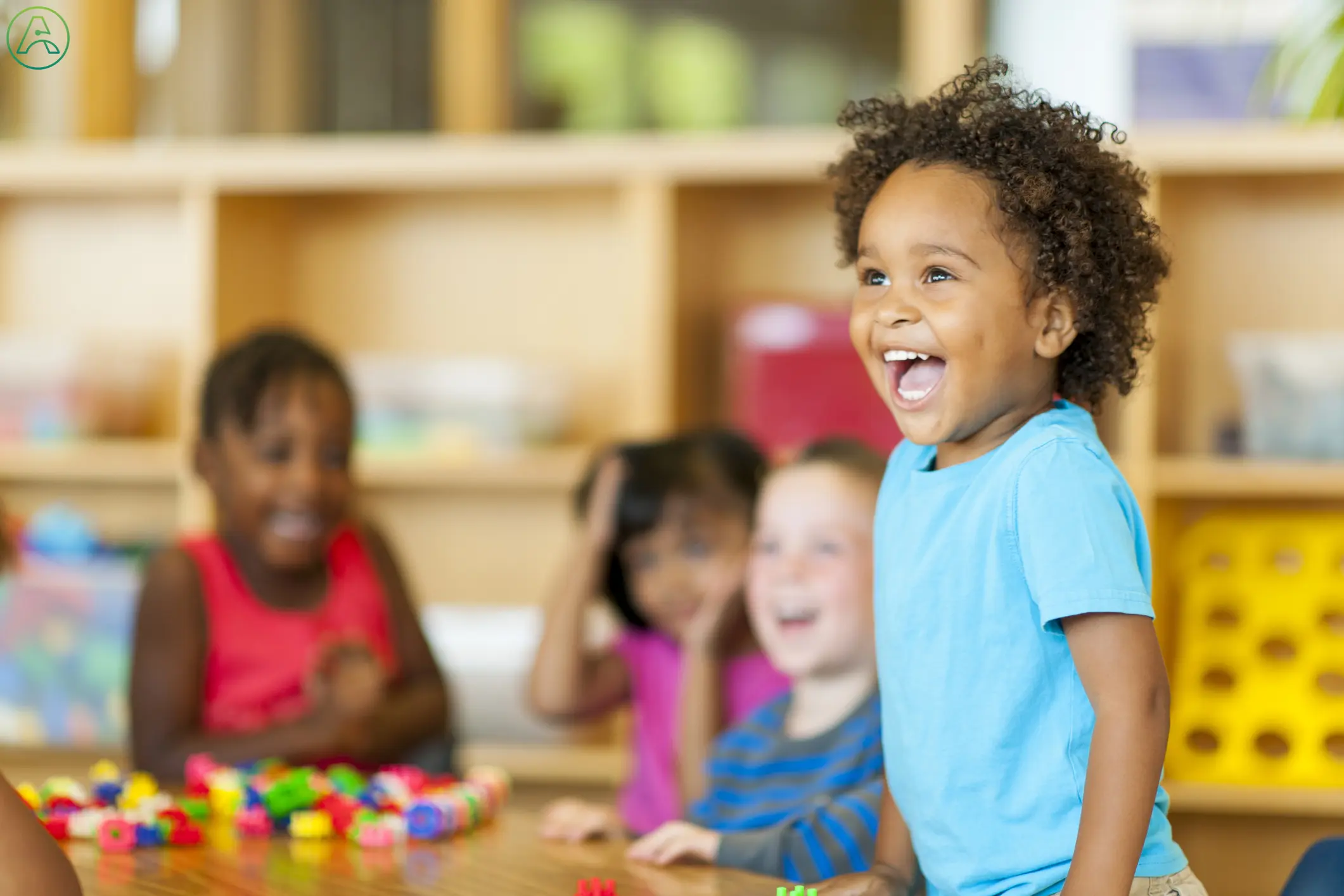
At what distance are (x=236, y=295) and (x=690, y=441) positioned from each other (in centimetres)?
107

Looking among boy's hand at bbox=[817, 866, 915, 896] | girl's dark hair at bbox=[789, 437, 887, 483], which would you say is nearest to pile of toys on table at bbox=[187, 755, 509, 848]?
boy's hand at bbox=[817, 866, 915, 896]

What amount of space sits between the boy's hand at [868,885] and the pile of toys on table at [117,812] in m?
0.51

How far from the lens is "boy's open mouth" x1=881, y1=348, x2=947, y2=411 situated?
1.11 metres

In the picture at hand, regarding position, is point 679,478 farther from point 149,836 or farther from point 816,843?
point 149,836

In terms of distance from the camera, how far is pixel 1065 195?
3.67 feet

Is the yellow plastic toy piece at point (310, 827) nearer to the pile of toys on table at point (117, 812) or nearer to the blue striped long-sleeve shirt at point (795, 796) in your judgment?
the pile of toys on table at point (117, 812)

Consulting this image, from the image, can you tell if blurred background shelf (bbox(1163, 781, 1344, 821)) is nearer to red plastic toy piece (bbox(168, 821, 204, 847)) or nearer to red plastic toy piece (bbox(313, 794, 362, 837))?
red plastic toy piece (bbox(313, 794, 362, 837))

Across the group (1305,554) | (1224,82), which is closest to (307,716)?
(1305,554)

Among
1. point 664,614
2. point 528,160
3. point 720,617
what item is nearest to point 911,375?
point 720,617

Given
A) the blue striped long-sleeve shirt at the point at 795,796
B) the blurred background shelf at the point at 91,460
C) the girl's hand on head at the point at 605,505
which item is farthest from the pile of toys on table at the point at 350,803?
the blurred background shelf at the point at 91,460

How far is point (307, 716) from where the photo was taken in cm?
188

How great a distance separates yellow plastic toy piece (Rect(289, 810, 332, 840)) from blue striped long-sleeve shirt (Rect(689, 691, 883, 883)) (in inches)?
13.1

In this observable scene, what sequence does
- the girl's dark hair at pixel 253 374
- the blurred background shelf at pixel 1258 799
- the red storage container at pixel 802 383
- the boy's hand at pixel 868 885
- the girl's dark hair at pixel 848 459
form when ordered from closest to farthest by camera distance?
the boy's hand at pixel 868 885 → the girl's dark hair at pixel 848 459 → the girl's dark hair at pixel 253 374 → the blurred background shelf at pixel 1258 799 → the red storage container at pixel 802 383

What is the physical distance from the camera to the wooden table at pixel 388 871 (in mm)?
1087
